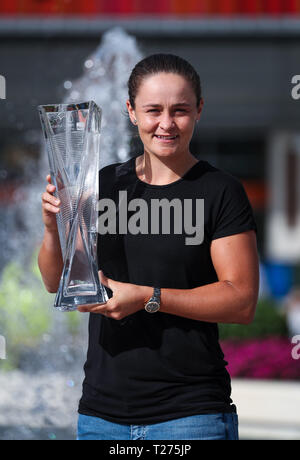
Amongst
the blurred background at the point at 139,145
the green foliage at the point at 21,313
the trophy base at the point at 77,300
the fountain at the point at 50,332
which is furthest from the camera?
the green foliage at the point at 21,313

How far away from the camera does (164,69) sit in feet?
5.72

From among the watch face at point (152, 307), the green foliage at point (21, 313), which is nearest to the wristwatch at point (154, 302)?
the watch face at point (152, 307)

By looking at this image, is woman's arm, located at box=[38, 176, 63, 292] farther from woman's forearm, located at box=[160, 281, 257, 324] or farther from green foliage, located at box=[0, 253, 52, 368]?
green foliage, located at box=[0, 253, 52, 368]

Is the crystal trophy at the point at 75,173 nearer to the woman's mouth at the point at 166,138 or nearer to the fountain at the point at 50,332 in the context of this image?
the woman's mouth at the point at 166,138

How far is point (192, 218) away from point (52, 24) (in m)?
12.1

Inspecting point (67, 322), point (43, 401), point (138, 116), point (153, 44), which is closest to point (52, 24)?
point (153, 44)

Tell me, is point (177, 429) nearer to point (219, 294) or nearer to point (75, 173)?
point (219, 294)

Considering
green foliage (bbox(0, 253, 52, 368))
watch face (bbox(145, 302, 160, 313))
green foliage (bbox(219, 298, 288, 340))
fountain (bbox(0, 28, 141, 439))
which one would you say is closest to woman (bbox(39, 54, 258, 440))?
watch face (bbox(145, 302, 160, 313))

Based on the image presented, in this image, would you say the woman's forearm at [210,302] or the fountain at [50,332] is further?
the fountain at [50,332]

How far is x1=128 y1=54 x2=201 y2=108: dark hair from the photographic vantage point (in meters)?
1.74

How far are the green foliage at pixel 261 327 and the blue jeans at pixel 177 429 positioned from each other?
11.4 ft

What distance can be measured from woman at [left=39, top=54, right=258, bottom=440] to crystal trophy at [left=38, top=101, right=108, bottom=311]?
0.17 feet

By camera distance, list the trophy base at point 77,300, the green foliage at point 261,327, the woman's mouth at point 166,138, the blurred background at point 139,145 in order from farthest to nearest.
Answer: the green foliage at point 261,327 → the blurred background at point 139,145 → the woman's mouth at point 166,138 → the trophy base at point 77,300

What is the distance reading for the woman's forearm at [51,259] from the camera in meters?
1.84
